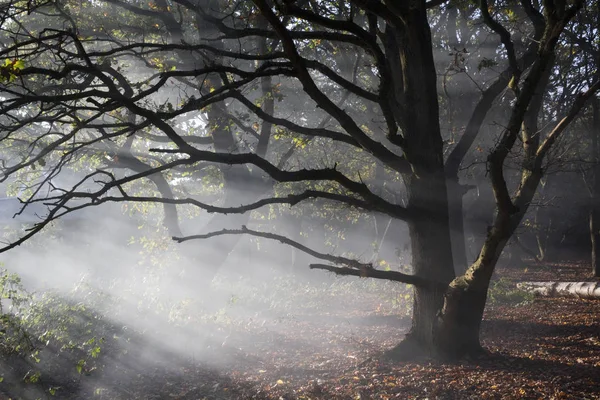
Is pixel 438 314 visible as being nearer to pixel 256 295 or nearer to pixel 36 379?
pixel 36 379

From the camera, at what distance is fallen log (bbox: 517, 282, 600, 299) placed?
39.7 feet

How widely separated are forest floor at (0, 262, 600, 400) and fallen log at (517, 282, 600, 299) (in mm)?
290

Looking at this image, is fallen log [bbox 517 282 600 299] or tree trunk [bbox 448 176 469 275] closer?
fallen log [bbox 517 282 600 299]

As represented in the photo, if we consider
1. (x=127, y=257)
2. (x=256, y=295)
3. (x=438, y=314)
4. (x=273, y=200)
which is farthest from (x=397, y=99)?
(x=127, y=257)

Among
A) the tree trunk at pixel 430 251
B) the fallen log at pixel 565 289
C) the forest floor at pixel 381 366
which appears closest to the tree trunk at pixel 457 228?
the forest floor at pixel 381 366

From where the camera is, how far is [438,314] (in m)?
7.30

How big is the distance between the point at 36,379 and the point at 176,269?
34.3 feet

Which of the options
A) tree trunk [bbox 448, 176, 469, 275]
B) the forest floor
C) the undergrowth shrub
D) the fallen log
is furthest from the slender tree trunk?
tree trunk [bbox 448, 176, 469, 275]

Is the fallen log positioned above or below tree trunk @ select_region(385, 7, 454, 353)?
below

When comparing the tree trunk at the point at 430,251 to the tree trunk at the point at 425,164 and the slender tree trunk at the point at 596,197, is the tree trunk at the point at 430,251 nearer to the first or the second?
the tree trunk at the point at 425,164

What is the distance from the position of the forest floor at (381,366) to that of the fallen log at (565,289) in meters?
0.29

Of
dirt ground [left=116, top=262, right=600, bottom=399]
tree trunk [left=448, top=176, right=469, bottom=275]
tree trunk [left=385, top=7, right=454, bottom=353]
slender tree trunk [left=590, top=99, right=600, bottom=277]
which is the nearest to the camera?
dirt ground [left=116, top=262, right=600, bottom=399]

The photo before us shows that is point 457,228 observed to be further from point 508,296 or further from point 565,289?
point 565,289

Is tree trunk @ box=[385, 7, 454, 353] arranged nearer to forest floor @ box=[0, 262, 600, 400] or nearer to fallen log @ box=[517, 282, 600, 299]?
forest floor @ box=[0, 262, 600, 400]
